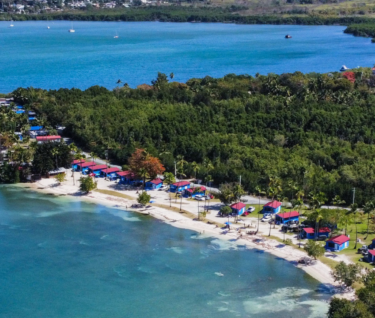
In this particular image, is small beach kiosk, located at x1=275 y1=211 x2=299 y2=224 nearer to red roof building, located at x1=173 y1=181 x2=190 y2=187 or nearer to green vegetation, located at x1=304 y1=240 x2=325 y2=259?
green vegetation, located at x1=304 y1=240 x2=325 y2=259

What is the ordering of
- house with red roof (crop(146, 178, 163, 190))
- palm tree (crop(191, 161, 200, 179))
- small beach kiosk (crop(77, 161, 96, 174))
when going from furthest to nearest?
small beach kiosk (crop(77, 161, 96, 174)) < house with red roof (crop(146, 178, 163, 190)) < palm tree (crop(191, 161, 200, 179))

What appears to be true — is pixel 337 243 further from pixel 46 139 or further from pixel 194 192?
pixel 46 139

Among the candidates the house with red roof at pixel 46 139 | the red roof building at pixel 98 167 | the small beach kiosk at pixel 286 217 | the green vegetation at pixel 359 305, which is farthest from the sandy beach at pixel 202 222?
the house with red roof at pixel 46 139

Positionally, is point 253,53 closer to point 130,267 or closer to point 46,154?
point 46,154

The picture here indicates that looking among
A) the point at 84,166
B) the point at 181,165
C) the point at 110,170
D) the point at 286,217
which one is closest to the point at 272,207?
the point at 286,217

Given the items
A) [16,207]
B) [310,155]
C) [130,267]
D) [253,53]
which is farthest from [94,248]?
[253,53]

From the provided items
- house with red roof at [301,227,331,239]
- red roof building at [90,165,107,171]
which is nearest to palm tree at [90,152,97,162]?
red roof building at [90,165,107,171]
